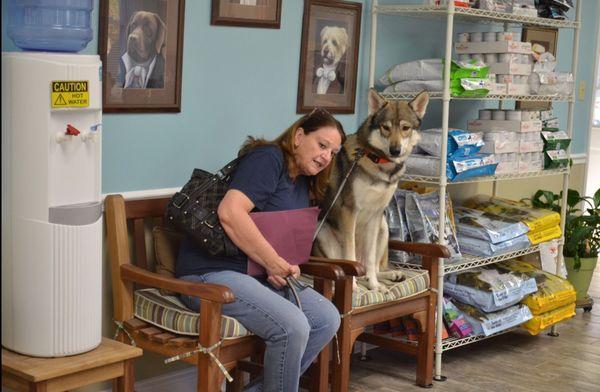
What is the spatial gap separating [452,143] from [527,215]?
0.81m

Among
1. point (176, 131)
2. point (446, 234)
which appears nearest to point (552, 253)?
point (446, 234)

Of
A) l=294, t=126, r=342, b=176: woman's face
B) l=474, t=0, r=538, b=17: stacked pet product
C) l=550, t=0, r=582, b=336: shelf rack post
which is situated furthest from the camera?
l=550, t=0, r=582, b=336: shelf rack post

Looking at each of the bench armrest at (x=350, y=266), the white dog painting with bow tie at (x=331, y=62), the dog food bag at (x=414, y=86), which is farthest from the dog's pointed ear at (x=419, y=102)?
the bench armrest at (x=350, y=266)

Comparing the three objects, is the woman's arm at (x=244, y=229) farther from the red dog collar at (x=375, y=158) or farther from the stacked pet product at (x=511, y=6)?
the stacked pet product at (x=511, y=6)

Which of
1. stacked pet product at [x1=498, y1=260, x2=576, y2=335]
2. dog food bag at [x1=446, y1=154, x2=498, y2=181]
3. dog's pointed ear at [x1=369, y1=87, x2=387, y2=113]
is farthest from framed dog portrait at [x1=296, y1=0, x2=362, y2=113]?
stacked pet product at [x1=498, y1=260, x2=576, y2=335]

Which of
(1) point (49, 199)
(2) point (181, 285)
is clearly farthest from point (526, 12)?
(1) point (49, 199)

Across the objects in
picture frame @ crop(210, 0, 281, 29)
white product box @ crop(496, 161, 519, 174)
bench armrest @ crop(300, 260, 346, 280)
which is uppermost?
picture frame @ crop(210, 0, 281, 29)

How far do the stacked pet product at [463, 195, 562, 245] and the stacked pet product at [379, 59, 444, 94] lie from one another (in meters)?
0.85

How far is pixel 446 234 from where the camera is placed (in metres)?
3.97

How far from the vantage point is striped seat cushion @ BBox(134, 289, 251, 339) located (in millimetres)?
2760

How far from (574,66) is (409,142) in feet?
5.25

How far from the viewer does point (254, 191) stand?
285 centimetres

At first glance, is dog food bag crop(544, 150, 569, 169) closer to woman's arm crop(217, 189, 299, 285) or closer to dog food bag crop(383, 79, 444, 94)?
dog food bag crop(383, 79, 444, 94)

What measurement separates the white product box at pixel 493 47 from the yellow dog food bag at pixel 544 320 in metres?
1.30
